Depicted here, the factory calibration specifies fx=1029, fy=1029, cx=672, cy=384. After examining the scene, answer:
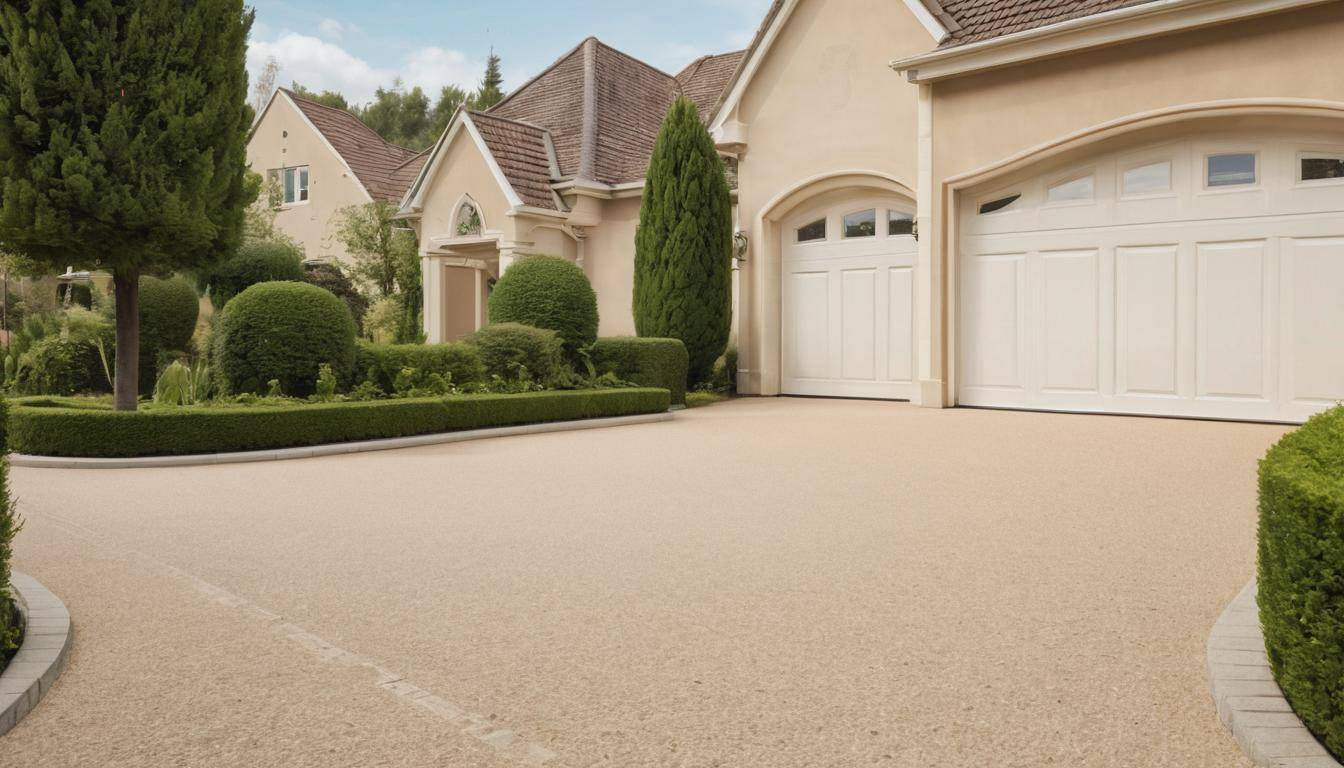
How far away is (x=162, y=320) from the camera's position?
1795 centimetres

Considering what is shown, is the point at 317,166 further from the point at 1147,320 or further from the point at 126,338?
the point at 1147,320

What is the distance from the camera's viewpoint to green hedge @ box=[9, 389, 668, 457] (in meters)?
10.1

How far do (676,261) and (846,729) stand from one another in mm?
14455

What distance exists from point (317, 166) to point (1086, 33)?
84.2 feet

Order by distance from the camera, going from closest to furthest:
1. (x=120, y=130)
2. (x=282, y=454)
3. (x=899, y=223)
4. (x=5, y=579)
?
(x=5, y=579) → (x=120, y=130) → (x=282, y=454) → (x=899, y=223)

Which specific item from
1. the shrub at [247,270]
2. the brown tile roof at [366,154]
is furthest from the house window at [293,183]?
the shrub at [247,270]

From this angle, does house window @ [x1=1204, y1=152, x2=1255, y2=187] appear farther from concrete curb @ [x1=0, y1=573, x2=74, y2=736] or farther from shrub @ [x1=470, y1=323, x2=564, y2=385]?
concrete curb @ [x1=0, y1=573, x2=74, y2=736]

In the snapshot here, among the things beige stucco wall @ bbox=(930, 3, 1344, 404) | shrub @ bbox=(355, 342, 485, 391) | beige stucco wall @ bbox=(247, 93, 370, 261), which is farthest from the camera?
beige stucco wall @ bbox=(247, 93, 370, 261)

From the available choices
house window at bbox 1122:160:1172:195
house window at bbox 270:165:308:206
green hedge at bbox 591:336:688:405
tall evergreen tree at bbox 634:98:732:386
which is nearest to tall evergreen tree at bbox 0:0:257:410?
green hedge at bbox 591:336:688:405

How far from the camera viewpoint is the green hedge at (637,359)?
15.8 meters

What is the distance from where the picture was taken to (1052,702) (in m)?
3.43

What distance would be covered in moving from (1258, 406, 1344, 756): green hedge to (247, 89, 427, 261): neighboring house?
29.5 m

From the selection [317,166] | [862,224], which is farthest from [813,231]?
[317,166]

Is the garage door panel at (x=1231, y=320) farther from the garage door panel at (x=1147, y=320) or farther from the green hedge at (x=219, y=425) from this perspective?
the green hedge at (x=219, y=425)
